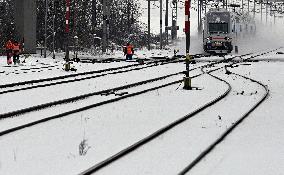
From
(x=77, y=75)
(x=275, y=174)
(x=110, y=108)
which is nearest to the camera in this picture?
(x=275, y=174)

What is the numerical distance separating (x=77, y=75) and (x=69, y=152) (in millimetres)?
14068

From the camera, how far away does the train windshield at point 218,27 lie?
39812mm

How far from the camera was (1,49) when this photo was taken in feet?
136

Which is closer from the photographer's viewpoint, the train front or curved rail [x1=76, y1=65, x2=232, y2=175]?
curved rail [x1=76, y1=65, x2=232, y2=175]

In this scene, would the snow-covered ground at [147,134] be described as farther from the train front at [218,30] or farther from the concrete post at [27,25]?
the concrete post at [27,25]

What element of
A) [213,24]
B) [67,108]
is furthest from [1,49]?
[67,108]

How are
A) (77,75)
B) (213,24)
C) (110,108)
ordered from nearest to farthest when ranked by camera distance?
(110,108) < (77,75) < (213,24)

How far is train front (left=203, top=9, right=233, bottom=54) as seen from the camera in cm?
3975

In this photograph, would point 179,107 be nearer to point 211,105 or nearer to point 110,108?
point 211,105

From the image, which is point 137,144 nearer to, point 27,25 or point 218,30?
point 218,30

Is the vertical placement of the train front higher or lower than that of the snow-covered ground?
higher

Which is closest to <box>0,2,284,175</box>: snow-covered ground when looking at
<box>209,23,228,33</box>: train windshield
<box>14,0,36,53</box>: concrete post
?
<box>209,23,228,33</box>: train windshield

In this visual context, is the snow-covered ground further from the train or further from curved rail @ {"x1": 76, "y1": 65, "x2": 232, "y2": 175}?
the train

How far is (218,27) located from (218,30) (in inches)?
10.6
